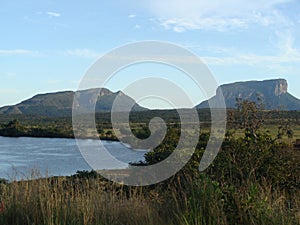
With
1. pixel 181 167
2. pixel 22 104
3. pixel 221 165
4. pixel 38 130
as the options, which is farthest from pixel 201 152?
pixel 22 104

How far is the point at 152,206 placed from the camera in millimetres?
5320

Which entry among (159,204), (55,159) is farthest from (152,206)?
(55,159)

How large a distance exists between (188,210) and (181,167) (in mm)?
5916

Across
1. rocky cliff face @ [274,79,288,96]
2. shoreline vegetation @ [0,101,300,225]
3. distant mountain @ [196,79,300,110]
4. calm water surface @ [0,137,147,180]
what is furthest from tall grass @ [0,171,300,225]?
rocky cliff face @ [274,79,288,96]

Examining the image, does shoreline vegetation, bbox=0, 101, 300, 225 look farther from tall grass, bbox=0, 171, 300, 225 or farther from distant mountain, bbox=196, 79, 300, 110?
distant mountain, bbox=196, 79, 300, 110

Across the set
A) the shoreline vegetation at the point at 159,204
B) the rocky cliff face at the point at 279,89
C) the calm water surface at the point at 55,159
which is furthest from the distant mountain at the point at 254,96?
the calm water surface at the point at 55,159

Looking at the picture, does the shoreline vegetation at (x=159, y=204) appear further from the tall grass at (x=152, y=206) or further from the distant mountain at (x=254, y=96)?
the distant mountain at (x=254, y=96)

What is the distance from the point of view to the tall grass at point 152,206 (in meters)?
4.70

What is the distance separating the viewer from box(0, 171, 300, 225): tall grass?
15.4 feet

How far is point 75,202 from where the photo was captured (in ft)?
18.6

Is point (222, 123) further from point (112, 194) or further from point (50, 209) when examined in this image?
point (50, 209)

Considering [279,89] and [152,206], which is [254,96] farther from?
[279,89]

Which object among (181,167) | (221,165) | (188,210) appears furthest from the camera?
(181,167)

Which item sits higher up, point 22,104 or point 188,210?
point 22,104
